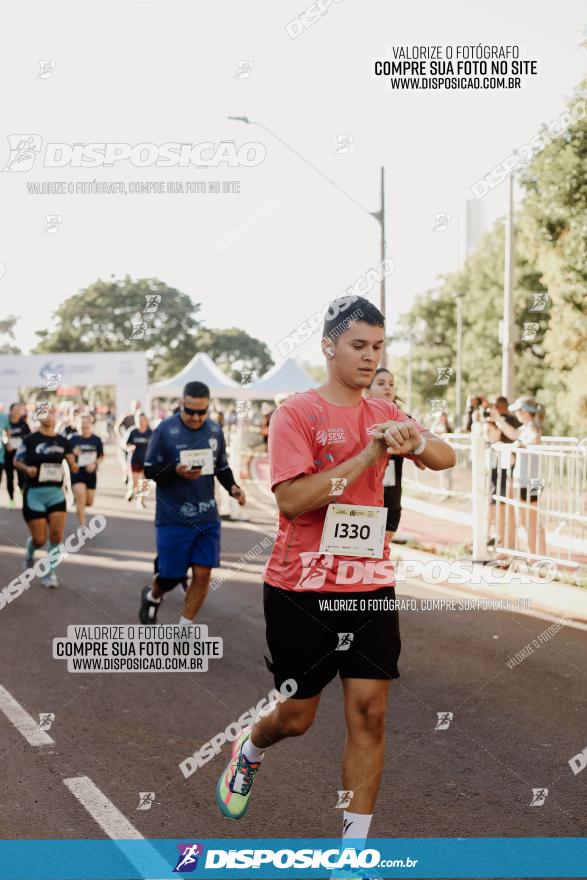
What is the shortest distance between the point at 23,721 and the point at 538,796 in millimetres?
2789

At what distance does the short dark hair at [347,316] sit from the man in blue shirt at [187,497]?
377 centimetres

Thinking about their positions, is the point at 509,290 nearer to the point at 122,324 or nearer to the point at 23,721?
the point at 23,721

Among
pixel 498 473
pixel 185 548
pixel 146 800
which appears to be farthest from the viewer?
pixel 498 473

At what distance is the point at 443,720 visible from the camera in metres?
5.46

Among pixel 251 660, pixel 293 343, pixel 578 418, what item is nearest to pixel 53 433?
pixel 293 343

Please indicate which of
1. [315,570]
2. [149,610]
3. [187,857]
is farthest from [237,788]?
[149,610]

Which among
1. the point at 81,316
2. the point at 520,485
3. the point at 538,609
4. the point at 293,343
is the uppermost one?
the point at 81,316

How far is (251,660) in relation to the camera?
6875 millimetres

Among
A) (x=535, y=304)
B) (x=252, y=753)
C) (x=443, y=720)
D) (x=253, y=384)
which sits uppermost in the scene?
(x=535, y=304)

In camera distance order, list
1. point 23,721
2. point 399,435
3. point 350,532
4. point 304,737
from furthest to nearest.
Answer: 1. point 23,721
2. point 304,737
3. point 350,532
4. point 399,435

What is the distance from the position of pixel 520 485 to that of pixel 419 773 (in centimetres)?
575

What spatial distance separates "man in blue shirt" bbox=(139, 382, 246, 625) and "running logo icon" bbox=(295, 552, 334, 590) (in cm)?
375

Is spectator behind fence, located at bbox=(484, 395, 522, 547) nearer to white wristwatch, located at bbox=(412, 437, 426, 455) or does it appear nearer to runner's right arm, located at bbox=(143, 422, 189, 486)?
runner's right arm, located at bbox=(143, 422, 189, 486)

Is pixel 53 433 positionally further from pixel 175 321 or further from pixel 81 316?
pixel 175 321
